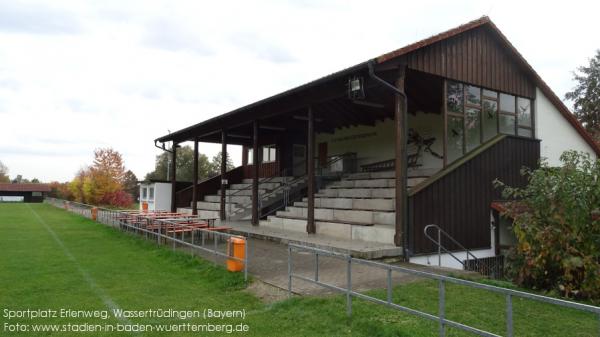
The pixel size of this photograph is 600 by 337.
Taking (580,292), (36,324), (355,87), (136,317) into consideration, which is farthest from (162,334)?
(355,87)

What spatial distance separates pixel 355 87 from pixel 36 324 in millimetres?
7601

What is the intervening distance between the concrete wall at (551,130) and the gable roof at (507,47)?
14cm

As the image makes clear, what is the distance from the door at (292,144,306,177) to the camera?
2100 cm

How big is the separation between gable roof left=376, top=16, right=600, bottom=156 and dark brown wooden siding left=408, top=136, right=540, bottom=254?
86.0 inches

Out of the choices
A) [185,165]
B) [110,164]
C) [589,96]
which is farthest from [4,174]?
[589,96]

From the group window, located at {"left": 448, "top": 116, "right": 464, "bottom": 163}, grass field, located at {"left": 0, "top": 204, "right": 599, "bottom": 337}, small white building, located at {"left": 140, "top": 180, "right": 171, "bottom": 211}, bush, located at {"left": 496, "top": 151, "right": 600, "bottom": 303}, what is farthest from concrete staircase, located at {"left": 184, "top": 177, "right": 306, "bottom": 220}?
bush, located at {"left": 496, "top": 151, "right": 600, "bottom": 303}

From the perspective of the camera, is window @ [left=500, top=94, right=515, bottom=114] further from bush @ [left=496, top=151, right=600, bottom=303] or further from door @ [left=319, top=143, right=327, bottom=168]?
door @ [left=319, top=143, right=327, bottom=168]

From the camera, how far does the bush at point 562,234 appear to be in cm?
694

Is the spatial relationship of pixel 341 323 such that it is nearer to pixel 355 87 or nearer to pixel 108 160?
pixel 355 87

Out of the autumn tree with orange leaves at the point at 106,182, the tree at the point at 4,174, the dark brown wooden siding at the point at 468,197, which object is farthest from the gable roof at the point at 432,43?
the tree at the point at 4,174

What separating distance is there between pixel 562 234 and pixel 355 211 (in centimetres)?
543

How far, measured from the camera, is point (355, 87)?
398 inches

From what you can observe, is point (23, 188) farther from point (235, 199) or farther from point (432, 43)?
point (432, 43)

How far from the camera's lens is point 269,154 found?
75.8 ft
